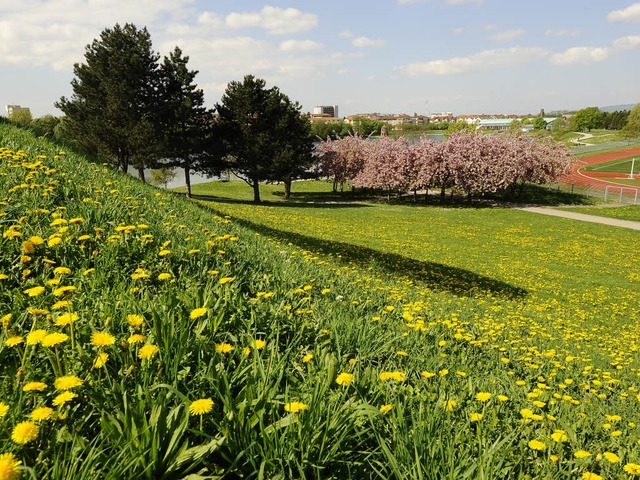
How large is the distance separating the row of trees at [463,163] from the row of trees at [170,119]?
298 inches

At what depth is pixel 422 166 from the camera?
36844mm

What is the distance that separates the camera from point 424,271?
12023 mm

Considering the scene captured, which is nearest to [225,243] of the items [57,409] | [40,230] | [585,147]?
[40,230]

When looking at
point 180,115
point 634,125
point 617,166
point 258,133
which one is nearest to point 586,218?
point 258,133

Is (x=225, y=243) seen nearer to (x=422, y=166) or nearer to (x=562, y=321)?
(x=562, y=321)

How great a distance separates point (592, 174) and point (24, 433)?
68.7m

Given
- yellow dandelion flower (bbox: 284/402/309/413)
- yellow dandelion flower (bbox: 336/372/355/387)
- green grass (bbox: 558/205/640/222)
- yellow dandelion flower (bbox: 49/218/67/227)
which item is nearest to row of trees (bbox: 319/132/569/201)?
green grass (bbox: 558/205/640/222)

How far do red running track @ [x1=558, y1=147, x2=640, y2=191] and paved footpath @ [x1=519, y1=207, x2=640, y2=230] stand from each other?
10620 millimetres

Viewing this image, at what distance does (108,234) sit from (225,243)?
1324 mm

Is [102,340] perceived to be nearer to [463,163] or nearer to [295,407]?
[295,407]

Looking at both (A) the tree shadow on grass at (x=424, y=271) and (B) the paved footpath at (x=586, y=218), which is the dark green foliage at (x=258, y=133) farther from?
(A) the tree shadow on grass at (x=424, y=271)

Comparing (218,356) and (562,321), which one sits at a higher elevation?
(218,356)

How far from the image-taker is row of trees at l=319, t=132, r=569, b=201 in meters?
35.5

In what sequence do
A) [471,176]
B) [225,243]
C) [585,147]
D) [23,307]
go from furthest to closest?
[585,147] → [471,176] → [225,243] → [23,307]
